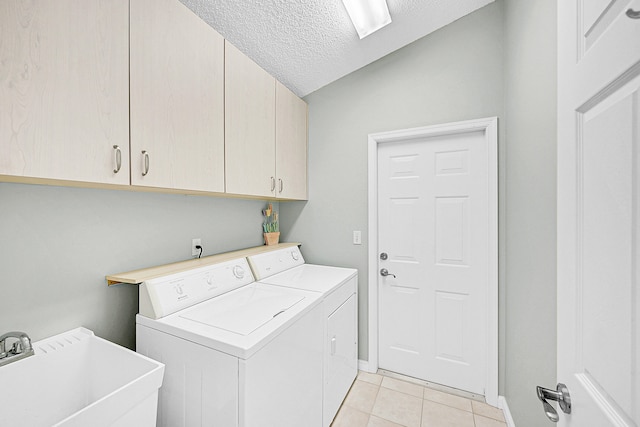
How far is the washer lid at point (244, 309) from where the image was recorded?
116cm

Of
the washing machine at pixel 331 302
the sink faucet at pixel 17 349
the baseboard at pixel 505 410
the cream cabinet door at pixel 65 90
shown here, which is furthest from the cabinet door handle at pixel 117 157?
the baseboard at pixel 505 410

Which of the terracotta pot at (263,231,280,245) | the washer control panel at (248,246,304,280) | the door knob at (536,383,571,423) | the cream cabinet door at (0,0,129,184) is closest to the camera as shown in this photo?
the door knob at (536,383,571,423)

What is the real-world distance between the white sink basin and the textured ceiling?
177 centimetres

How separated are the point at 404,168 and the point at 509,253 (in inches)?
37.5

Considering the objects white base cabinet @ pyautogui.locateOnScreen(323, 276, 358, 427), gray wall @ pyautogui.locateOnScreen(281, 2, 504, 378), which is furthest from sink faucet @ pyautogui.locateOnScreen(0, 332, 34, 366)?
gray wall @ pyautogui.locateOnScreen(281, 2, 504, 378)

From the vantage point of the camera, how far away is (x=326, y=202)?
242 centimetres

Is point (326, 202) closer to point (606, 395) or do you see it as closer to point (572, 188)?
point (572, 188)

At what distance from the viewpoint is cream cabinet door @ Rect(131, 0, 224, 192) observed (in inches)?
44.1

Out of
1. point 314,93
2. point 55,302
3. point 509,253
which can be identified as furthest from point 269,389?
point 314,93

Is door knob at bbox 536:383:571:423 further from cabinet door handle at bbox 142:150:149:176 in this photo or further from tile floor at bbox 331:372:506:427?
cabinet door handle at bbox 142:150:149:176

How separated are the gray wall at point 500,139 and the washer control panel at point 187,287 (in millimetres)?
979

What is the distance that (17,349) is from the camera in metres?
0.97

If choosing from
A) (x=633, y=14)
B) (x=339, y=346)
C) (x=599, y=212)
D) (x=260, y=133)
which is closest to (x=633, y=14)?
(x=633, y=14)

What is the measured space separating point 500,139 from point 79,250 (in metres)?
2.57
